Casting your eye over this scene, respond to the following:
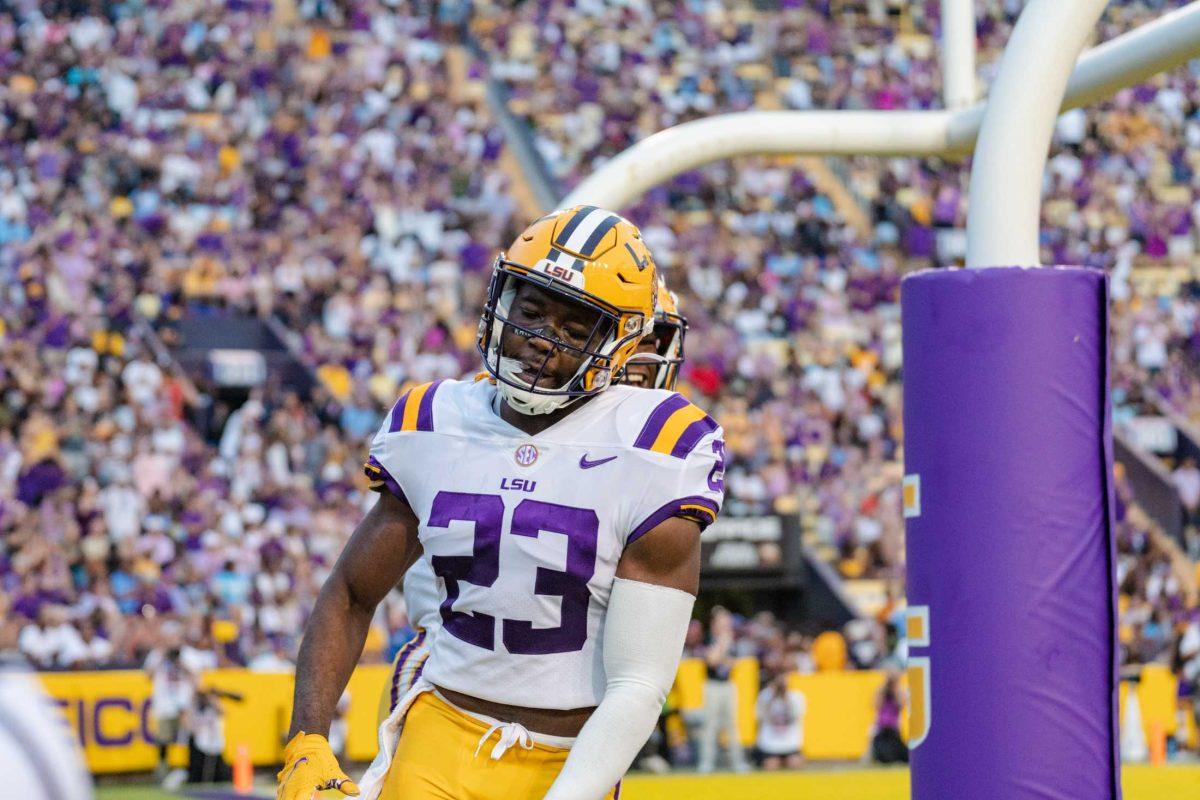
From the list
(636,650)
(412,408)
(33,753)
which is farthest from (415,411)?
(33,753)

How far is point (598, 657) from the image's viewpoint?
3229 mm

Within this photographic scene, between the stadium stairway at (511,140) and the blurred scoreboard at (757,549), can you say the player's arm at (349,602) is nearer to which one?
the blurred scoreboard at (757,549)

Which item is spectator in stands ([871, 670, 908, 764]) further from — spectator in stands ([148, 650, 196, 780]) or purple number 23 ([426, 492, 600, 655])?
purple number 23 ([426, 492, 600, 655])

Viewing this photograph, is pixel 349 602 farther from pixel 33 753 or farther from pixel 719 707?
pixel 719 707

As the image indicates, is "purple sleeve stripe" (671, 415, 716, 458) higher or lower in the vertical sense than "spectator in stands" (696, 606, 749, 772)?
higher

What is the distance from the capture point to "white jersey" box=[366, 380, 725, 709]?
3160 millimetres

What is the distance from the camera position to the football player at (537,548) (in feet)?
10.3

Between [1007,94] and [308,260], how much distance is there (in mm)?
12476

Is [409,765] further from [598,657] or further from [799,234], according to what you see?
[799,234]

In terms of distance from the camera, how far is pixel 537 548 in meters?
3.15

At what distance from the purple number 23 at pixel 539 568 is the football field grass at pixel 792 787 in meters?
7.93

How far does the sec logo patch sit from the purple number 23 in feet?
0.25

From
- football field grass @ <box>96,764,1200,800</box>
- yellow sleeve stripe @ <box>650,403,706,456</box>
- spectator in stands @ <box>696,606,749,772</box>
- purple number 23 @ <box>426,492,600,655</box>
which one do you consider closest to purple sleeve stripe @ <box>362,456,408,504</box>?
purple number 23 @ <box>426,492,600,655</box>

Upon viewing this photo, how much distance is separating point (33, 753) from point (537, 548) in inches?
57.6
